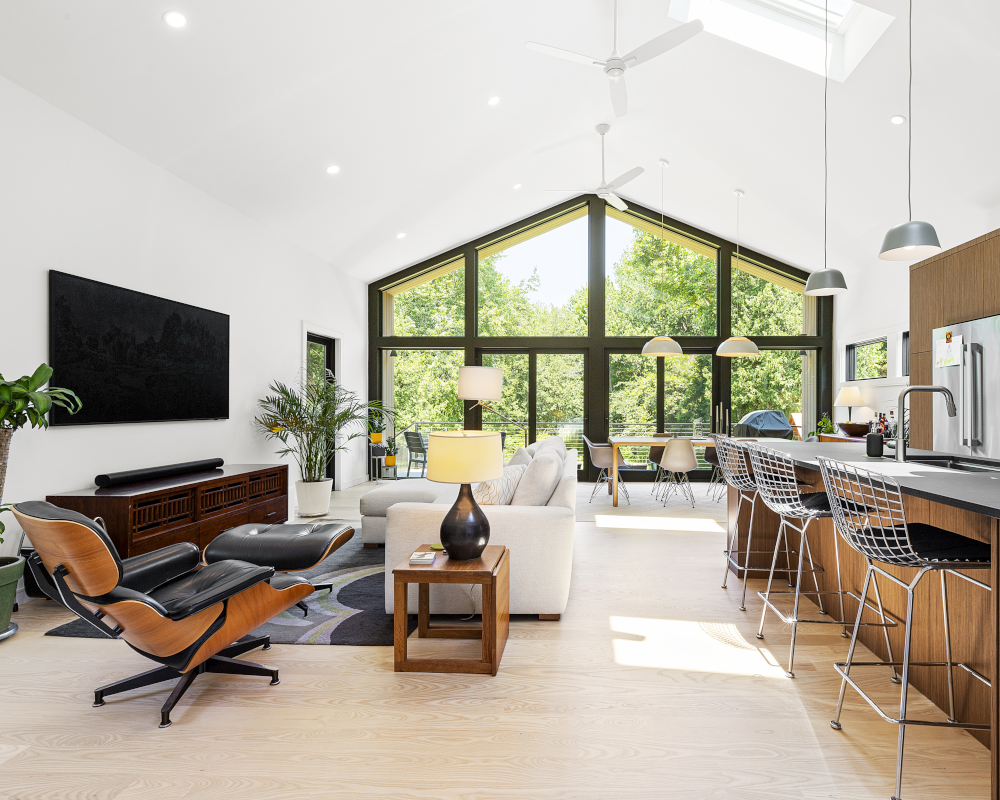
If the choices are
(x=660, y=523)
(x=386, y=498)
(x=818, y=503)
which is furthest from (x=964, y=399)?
(x=386, y=498)

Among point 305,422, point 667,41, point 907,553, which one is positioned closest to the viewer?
point 907,553

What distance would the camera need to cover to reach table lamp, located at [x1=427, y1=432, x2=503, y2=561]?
9.34ft

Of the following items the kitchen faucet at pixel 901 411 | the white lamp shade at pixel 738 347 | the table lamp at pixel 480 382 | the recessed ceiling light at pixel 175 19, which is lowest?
the kitchen faucet at pixel 901 411

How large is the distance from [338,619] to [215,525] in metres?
1.71

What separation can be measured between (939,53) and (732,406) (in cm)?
557

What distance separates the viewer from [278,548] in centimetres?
340

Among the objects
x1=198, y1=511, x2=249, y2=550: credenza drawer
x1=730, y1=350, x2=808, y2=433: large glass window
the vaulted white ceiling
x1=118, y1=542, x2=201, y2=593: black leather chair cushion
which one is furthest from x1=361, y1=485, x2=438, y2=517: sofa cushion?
x1=730, y1=350, x2=808, y2=433: large glass window

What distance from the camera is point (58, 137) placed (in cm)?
382

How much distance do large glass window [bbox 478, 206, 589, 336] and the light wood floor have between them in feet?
20.8

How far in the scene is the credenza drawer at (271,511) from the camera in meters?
5.18

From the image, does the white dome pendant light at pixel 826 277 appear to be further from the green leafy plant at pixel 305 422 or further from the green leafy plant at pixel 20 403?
the green leafy plant at pixel 20 403

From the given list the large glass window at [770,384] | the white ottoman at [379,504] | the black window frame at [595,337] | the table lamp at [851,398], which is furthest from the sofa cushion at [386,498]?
the large glass window at [770,384]

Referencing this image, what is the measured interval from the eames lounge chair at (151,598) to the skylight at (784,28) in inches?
199

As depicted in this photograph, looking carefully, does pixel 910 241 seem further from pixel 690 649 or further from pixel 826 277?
pixel 690 649
